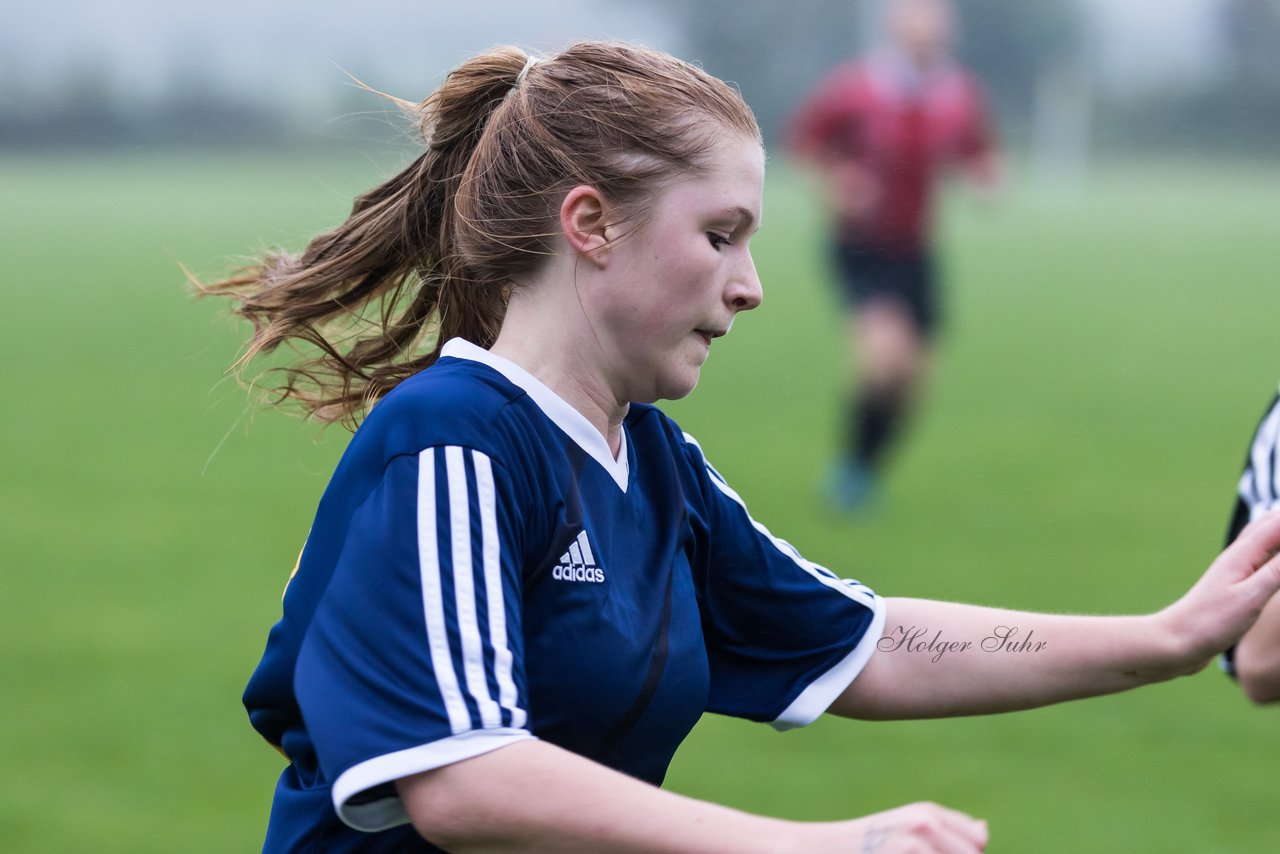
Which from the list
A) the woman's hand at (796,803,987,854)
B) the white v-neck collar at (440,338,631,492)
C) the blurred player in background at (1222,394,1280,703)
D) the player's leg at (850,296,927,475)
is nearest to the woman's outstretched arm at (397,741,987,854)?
the woman's hand at (796,803,987,854)

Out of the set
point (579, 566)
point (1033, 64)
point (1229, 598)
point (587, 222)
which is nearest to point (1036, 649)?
point (1229, 598)

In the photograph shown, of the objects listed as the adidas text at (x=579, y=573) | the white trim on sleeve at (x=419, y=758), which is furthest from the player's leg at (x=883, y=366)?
the white trim on sleeve at (x=419, y=758)

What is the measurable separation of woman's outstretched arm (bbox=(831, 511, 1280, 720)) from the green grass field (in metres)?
0.97

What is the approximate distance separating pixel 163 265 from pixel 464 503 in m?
22.8

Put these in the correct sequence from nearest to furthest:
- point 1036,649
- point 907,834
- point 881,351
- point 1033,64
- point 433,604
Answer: point 907,834
point 433,604
point 1036,649
point 881,351
point 1033,64

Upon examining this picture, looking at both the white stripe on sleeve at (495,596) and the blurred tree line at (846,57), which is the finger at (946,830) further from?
the blurred tree line at (846,57)

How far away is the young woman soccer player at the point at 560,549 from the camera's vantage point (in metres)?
1.57

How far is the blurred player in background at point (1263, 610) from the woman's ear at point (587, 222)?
1052 mm

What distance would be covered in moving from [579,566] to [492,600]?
0.54ft

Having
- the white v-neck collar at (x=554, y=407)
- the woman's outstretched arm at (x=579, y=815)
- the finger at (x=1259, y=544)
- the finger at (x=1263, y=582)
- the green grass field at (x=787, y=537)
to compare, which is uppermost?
the white v-neck collar at (x=554, y=407)

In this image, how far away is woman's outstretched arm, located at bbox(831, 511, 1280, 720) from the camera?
206 centimetres

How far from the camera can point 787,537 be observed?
7340 millimetres

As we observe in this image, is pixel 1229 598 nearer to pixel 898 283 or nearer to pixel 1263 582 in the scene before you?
pixel 1263 582

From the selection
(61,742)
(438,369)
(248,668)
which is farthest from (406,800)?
(248,668)
